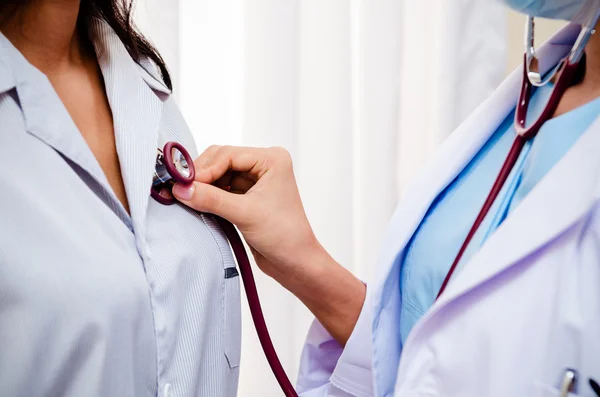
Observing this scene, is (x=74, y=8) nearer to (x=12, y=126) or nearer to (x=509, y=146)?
(x=12, y=126)

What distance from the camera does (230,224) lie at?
2.67 feet

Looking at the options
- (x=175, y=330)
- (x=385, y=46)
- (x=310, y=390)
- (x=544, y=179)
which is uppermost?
(x=385, y=46)

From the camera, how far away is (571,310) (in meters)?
0.65

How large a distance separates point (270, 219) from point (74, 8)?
348 mm

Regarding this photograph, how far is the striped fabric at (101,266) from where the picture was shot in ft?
1.80

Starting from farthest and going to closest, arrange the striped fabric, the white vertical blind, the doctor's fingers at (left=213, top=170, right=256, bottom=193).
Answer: the white vertical blind → the doctor's fingers at (left=213, top=170, right=256, bottom=193) → the striped fabric

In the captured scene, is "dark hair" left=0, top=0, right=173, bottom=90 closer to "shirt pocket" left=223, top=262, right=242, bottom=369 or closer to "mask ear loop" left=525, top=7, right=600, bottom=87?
"shirt pocket" left=223, top=262, right=242, bottom=369

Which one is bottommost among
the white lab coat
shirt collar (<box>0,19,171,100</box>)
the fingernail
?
the white lab coat

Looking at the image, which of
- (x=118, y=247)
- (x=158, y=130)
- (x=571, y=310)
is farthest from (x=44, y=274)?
(x=571, y=310)

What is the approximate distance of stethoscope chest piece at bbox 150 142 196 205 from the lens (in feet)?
2.36

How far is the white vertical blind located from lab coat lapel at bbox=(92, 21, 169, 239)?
46 centimetres

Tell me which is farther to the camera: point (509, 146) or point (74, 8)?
point (509, 146)

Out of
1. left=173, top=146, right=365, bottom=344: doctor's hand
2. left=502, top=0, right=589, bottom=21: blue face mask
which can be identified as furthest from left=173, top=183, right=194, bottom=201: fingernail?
left=502, top=0, right=589, bottom=21: blue face mask

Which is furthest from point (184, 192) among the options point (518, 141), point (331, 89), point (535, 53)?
point (331, 89)
